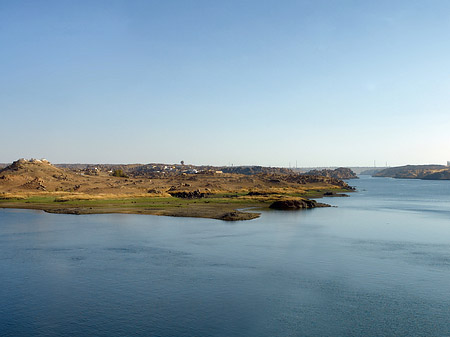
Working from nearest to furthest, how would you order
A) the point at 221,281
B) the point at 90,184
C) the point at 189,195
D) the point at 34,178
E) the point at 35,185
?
the point at 221,281 < the point at 189,195 < the point at 35,185 < the point at 90,184 < the point at 34,178

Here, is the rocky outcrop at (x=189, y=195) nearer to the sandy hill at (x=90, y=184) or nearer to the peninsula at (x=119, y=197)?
the peninsula at (x=119, y=197)

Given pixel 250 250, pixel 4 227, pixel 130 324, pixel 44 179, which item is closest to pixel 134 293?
pixel 130 324

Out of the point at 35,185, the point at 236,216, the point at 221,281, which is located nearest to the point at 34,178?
the point at 35,185

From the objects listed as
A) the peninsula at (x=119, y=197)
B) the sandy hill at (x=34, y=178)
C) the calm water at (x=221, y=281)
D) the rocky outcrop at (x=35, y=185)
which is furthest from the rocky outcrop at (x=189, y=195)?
the calm water at (x=221, y=281)

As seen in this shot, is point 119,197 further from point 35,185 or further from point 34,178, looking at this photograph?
point 34,178

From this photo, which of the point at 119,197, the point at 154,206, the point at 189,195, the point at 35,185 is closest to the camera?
the point at 154,206

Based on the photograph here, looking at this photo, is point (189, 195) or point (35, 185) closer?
point (189, 195)

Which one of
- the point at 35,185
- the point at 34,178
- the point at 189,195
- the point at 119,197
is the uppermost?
the point at 34,178

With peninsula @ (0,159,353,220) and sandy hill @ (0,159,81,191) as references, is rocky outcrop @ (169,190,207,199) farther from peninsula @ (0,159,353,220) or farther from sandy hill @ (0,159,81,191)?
sandy hill @ (0,159,81,191)
